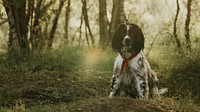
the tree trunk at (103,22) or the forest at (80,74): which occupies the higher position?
the tree trunk at (103,22)

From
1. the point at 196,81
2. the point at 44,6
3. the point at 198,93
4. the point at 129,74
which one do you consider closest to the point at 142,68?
the point at 129,74

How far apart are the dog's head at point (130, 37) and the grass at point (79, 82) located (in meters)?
1.00

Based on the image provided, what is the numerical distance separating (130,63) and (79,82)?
3.78 meters

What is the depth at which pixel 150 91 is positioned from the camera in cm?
1050

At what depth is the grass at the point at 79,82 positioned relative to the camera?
9320 mm

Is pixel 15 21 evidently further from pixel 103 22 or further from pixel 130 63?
pixel 130 63

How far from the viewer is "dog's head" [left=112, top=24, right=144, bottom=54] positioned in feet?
31.8

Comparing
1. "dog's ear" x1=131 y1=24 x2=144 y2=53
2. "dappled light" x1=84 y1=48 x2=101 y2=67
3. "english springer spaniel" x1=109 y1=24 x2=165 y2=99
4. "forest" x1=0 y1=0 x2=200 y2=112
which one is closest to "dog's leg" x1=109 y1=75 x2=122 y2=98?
"english springer spaniel" x1=109 y1=24 x2=165 y2=99

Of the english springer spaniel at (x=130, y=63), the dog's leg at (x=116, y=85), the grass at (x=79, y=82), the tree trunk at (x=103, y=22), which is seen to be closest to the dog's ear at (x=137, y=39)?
the english springer spaniel at (x=130, y=63)

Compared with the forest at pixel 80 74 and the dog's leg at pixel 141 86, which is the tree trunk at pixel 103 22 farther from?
the dog's leg at pixel 141 86

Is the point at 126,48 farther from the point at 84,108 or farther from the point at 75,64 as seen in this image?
the point at 75,64

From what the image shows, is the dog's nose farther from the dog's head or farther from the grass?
the grass

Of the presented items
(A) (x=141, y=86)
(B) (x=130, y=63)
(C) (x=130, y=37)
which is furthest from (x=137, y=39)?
(A) (x=141, y=86)

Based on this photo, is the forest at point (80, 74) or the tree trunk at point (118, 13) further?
the tree trunk at point (118, 13)
